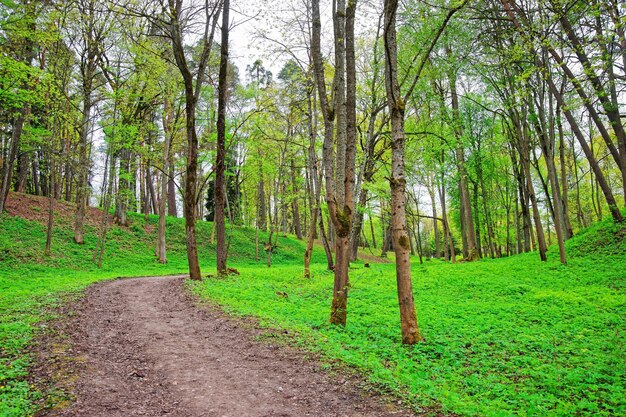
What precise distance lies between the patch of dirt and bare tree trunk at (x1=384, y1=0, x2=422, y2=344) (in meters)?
21.5

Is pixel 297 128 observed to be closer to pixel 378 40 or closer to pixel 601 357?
pixel 378 40

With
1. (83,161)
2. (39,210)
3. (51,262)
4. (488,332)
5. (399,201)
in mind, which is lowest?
(488,332)

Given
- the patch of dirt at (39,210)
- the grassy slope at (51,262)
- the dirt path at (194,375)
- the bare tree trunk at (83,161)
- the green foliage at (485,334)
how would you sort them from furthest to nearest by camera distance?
1. the patch of dirt at (39,210)
2. the bare tree trunk at (83,161)
3. the grassy slope at (51,262)
4. the green foliage at (485,334)
5. the dirt path at (194,375)

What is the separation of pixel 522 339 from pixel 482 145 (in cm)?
2051

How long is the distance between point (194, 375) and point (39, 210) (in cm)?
2180

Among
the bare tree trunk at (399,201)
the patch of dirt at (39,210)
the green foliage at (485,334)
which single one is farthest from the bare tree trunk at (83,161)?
the bare tree trunk at (399,201)

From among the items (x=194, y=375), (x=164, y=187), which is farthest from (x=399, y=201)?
(x=164, y=187)

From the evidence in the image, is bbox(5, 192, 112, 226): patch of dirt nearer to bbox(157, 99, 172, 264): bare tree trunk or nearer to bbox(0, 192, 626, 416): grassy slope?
bbox(0, 192, 626, 416): grassy slope

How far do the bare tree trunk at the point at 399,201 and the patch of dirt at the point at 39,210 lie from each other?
21.5 m

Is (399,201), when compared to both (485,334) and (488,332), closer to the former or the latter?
(485,334)

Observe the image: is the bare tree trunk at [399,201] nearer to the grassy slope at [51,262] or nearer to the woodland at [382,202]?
the woodland at [382,202]

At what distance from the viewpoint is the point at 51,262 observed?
17.0 m

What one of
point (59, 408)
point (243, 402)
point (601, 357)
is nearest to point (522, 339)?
point (601, 357)

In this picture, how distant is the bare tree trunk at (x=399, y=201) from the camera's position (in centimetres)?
643
